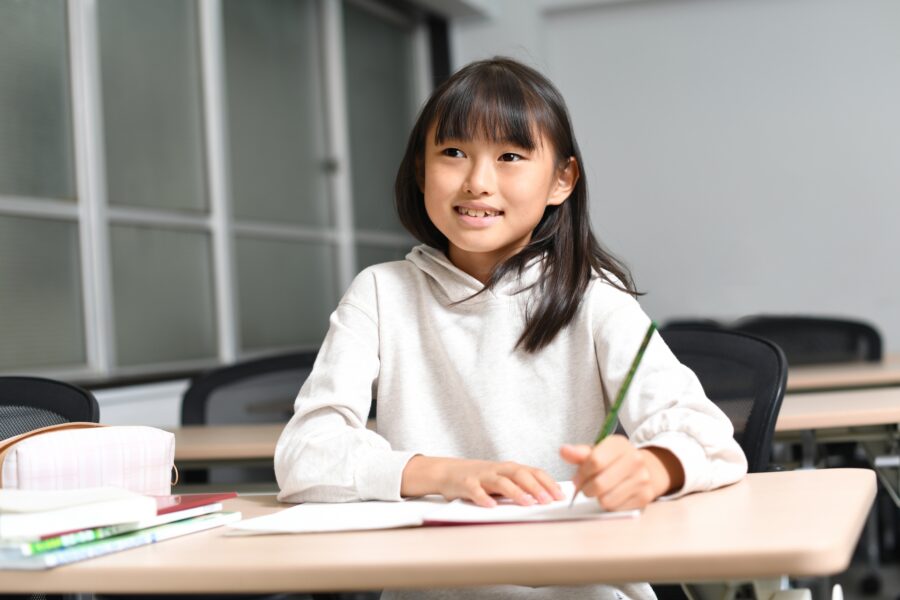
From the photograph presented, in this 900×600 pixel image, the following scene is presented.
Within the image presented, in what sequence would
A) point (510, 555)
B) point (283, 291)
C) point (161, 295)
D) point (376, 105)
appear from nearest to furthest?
point (510, 555), point (161, 295), point (283, 291), point (376, 105)

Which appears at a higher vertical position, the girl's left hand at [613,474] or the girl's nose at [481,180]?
the girl's nose at [481,180]

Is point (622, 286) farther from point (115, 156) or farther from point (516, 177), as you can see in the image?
point (115, 156)

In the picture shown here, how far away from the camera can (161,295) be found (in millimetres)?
3725

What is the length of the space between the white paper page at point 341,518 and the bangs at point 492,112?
48 cm

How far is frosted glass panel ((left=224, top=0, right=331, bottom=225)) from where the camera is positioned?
4359mm

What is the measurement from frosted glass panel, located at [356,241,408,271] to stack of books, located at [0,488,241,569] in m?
4.08

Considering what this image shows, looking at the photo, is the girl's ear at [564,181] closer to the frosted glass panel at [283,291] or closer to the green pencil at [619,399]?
the green pencil at [619,399]

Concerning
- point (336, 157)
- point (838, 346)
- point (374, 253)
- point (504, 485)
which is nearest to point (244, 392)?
point (504, 485)

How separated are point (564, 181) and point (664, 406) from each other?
0.40 meters

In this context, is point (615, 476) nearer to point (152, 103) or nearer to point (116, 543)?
point (116, 543)

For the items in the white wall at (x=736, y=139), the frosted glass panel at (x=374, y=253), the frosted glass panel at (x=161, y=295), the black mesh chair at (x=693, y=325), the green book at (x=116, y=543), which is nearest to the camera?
the green book at (x=116, y=543)

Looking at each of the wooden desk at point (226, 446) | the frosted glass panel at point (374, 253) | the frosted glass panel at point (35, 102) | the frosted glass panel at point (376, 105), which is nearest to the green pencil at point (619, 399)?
the wooden desk at point (226, 446)

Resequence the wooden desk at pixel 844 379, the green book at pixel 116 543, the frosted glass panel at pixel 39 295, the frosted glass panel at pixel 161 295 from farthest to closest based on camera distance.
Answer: the frosted glass panel at pixel 161 295 → the frosted glass panel at pixel 39 295 → the wooden desk at pixel 844 379 → the green book at pixel 116 543

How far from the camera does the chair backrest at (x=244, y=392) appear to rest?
258 centimetres
